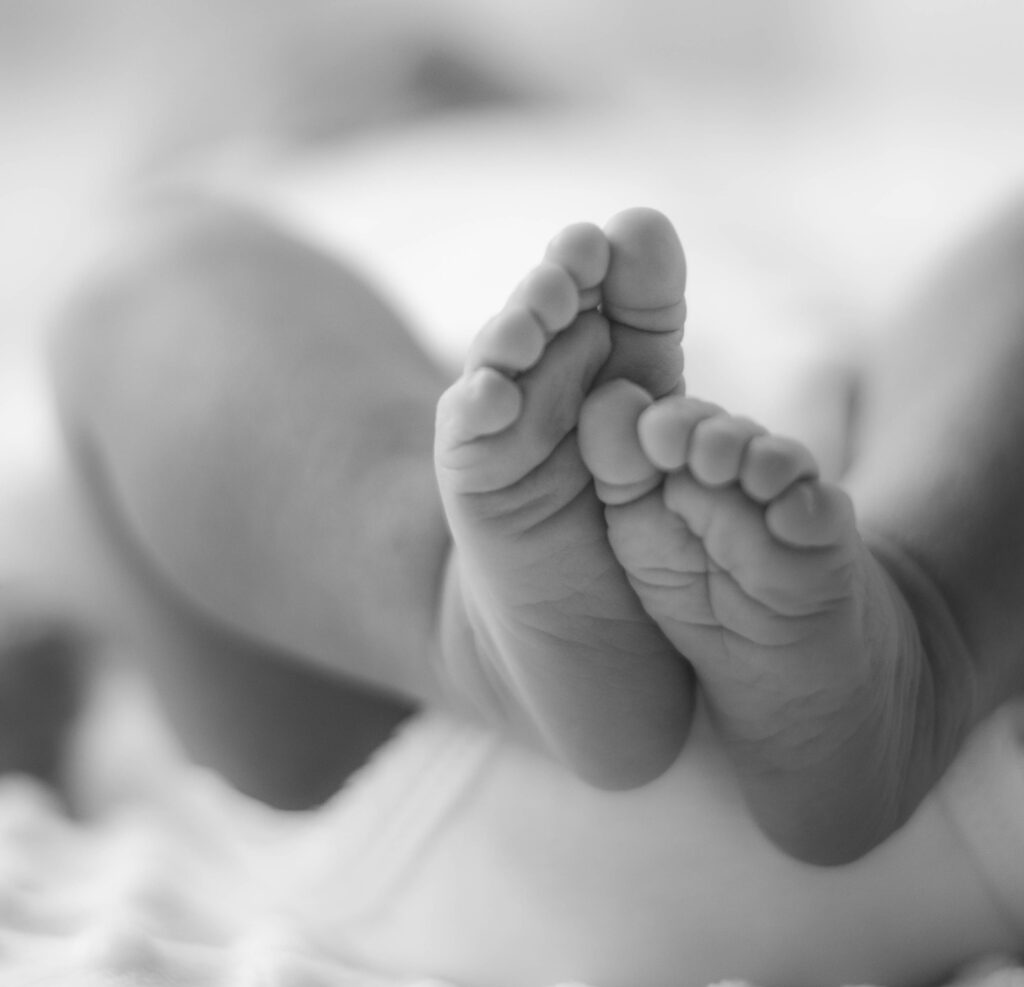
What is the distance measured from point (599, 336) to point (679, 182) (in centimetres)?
85

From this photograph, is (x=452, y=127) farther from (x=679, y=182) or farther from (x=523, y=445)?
(x=523, y=445)

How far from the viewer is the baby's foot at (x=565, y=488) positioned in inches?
19.3

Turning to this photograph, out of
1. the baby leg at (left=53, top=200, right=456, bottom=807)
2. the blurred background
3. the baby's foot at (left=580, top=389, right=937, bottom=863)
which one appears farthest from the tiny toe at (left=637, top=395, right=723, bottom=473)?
the blurred background

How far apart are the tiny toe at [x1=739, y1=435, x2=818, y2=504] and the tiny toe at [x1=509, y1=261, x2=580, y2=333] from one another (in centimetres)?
8

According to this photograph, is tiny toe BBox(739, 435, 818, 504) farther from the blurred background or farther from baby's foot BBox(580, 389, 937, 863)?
the blurred background

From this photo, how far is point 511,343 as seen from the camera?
1.59 ft

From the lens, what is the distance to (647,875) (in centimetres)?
60

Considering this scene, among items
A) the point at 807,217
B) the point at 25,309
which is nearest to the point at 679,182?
the point at 807,217

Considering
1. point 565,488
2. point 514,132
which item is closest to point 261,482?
point 565,488

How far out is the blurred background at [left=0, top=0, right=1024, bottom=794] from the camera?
3.75 ft

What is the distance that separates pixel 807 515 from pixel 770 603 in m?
0.04

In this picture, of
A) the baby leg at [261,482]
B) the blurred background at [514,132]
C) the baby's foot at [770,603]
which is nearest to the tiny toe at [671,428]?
the baby's foot at [770,603]

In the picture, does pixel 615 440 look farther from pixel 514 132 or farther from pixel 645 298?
pixel 514 132

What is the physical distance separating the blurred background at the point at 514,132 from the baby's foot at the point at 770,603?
19.4 inches
